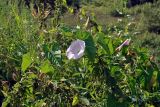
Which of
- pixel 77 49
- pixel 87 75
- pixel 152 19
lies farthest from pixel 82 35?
pixel 152 19

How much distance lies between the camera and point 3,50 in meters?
2.49

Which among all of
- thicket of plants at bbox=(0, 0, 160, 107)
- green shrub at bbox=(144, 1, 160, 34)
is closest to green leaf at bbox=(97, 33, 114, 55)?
thicket of plants at bbox=(0, 0, 160, 107)

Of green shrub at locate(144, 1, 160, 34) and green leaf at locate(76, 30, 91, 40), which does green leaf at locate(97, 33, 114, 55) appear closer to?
green leaf at locate(76, 30, 91, 40)

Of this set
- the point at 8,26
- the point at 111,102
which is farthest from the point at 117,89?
the point at 8,26

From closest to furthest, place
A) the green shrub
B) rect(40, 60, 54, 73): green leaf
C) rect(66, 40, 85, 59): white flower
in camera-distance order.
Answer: rect(66, 40, 85, 59): white flower, rect(40, 60, 54, 73): green leaf, the green shrub

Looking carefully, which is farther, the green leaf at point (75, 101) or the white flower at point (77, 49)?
the green leaf at point (75, 101)

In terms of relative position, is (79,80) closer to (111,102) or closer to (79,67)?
(79,67)

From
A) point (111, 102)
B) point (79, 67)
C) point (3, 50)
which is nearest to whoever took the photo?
point (111, 102)

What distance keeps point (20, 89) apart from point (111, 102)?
0.49 m

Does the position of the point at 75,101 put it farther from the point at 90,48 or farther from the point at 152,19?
the point at 152,19

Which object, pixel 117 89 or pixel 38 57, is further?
pixel 38 57

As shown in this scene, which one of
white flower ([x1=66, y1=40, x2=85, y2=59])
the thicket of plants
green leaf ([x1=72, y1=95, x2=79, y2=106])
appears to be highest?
white flower ([x1=66, y1=40, x2=85, y2=59])

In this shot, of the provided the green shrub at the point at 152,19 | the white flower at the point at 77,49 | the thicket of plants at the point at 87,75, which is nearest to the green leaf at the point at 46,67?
the thicket of plants at the point at 87,75

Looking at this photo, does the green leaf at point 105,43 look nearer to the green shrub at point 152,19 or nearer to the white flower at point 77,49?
the white flower at point 77,49
